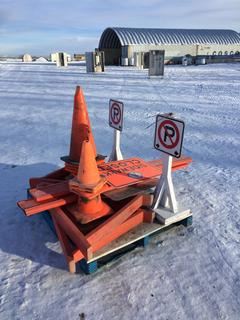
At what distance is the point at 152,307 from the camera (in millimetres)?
2080

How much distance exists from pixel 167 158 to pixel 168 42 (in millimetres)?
36010

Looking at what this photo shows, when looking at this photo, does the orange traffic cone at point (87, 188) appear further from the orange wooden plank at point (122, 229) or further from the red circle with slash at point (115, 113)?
the red circle with slash at point (115, 113)

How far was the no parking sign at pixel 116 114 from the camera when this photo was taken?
3.41m

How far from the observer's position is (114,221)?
2486 mm

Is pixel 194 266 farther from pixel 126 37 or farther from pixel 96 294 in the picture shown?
pixel 126 37

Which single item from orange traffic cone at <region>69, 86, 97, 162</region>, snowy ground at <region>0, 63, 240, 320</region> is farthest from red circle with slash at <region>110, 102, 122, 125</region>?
snowy ground at <region>0, 63, 240, 320</region>

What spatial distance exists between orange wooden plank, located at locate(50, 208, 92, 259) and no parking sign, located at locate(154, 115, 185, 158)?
Result: 1137mm

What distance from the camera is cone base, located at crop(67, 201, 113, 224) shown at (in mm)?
2654

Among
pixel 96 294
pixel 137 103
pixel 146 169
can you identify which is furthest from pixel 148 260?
pixel 137 103

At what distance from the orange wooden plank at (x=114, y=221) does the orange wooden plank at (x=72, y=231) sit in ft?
0.22

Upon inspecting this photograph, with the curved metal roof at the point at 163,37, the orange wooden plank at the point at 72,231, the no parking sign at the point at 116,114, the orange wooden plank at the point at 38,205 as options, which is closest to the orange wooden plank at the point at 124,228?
the orange wooden plank at the point at 72,231

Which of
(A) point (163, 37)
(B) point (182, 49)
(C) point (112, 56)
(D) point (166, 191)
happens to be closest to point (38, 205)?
(D) point (166, 191)

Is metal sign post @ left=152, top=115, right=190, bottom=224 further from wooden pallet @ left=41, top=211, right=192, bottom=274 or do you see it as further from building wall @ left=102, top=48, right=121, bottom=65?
building wall @ left=102, top=48, right=121, bottom=65

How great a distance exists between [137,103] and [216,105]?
260cm
